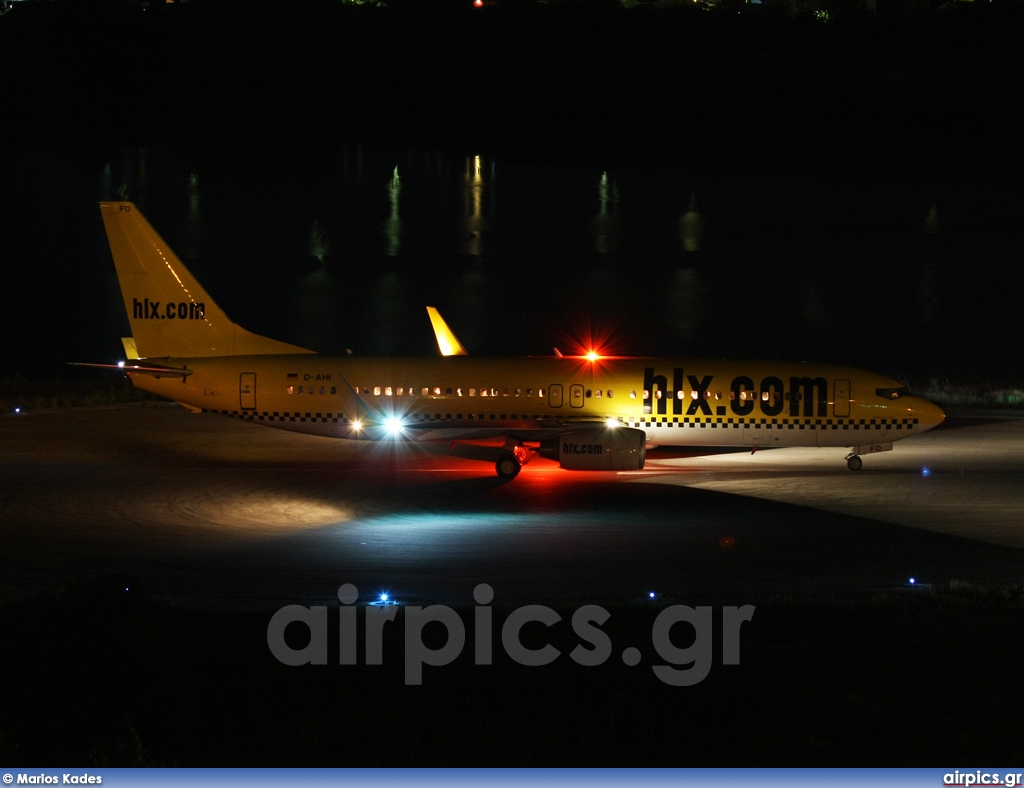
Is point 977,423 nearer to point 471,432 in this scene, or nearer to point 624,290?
point 471,432

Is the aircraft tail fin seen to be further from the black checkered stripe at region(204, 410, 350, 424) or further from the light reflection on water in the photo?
the light reflection on water

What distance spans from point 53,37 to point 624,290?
10653 cm

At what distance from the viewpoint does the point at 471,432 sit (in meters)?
38.2


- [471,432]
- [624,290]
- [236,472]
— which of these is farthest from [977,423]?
[624,290]

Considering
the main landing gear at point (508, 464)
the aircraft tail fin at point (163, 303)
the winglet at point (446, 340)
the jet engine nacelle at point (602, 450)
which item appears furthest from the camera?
the winglet at point (446, 340)

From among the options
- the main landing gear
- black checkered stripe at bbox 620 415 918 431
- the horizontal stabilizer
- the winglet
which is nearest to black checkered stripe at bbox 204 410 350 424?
the horizontal stabilizer

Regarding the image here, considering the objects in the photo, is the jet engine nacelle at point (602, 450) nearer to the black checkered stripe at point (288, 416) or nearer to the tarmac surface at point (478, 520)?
the tarmac surface at point (478, 520)

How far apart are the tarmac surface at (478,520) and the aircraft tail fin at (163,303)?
3.10 meters

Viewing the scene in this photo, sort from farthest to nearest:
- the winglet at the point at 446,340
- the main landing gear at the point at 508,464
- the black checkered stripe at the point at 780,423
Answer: the winglet at the point at 446,340
the black checkered stripe at the point at 780,423
the main landing gear at the point at 508,464

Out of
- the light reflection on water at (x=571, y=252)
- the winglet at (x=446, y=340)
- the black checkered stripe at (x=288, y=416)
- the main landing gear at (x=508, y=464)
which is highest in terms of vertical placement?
the light reflection on water at (x=571, y=252)

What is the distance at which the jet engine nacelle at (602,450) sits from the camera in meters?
36.1
